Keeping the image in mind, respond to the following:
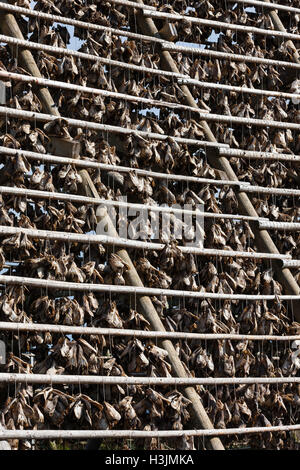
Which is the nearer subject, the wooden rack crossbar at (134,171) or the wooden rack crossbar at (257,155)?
the wooden rack crossbar at (134,171)

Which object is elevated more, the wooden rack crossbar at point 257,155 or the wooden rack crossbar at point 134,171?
the wooden rack crossbar at point 257,155

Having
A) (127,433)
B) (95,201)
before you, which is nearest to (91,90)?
(95,201)

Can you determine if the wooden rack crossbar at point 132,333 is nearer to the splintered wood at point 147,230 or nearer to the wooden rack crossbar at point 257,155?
the splintered wood at point 147,230

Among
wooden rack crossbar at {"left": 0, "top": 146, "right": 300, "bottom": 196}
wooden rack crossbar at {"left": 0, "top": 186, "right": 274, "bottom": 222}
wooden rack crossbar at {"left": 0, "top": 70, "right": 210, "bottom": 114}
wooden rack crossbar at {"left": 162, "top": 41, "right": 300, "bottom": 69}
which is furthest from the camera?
wooden rack crossbar at {"left": 162, "top": 41, "right": 300, "bottom": 69}

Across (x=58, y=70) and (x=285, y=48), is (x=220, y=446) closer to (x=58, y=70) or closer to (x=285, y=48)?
(x=58, y=70)

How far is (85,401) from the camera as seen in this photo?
A: 5418mm

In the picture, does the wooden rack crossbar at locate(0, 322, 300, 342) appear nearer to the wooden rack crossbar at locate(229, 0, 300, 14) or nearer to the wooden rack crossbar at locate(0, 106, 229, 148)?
the wooden rack crossbar at locate(0, 106, 229, 148)

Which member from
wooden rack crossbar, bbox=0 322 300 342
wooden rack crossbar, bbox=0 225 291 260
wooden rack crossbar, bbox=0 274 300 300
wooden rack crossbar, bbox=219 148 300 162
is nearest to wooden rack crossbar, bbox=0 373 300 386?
wooden rack crossbar, bbox=0 322 300 342

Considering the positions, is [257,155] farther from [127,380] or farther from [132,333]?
[127,380]

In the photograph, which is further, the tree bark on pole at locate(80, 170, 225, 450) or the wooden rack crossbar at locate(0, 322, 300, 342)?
the tree bark on pole at locate(80, 170, 225, 450)

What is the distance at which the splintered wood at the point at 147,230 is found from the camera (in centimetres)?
553

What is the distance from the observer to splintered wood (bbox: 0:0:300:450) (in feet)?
18.1

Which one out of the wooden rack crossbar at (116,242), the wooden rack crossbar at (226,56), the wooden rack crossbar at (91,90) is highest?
the wooden rack crossbar at (226,56)

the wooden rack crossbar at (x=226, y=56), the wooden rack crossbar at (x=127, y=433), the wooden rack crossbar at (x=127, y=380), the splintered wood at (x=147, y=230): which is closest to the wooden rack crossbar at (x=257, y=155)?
the splintered wood at (x=147, y=230)
